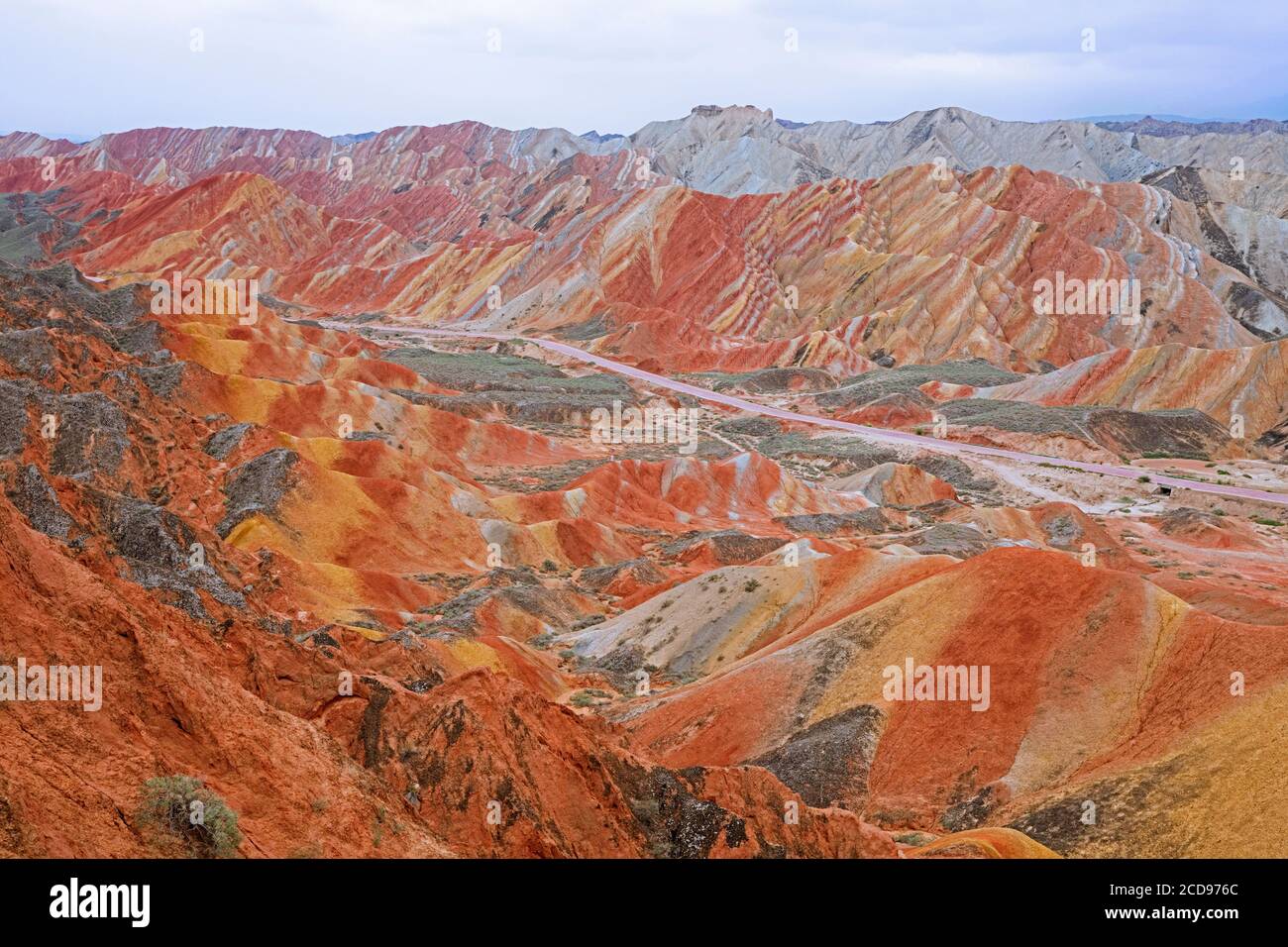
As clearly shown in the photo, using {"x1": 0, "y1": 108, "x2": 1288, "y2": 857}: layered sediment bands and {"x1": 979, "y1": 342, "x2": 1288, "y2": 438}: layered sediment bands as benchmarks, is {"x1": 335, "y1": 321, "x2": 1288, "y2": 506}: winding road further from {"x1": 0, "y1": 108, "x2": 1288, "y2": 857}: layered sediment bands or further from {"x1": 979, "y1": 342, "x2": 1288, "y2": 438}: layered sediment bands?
{"x1": 979, "y1": 342, "x2": 1288, "y2": 438}: layered sediment bands

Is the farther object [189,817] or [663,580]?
[663,580]

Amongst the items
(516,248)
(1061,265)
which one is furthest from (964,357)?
(516,248)

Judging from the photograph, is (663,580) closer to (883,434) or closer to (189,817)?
(189,817)

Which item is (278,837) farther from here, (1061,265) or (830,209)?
(830,209)

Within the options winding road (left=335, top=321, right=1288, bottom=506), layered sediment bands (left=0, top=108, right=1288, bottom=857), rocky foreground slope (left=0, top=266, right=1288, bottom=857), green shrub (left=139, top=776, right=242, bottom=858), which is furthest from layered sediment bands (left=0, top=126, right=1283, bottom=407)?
green shrub (left=139, top=776, right=242, bottom=858)

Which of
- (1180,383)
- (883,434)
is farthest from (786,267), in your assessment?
(1180,383)

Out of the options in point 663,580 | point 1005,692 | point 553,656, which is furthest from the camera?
point 663,580

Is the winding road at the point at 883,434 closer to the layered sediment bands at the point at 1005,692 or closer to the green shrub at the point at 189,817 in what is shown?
the layered sediment bands at the point at 1005,692

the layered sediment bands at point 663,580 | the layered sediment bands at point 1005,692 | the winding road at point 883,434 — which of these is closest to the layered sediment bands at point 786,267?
the layered sediment bands at point 663,580
